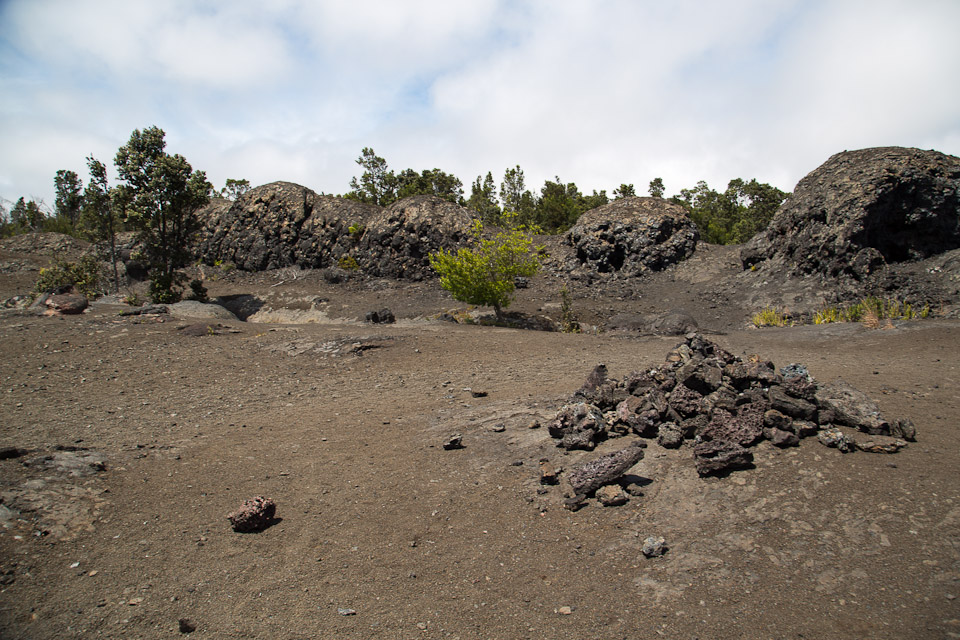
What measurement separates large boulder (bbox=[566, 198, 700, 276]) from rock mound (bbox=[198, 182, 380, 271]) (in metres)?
12.2

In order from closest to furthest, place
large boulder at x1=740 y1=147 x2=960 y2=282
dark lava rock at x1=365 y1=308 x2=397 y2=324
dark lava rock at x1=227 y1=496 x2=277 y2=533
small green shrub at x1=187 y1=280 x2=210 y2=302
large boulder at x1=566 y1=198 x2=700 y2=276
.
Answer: dark lava rock at x1=227 y1=496 x2=277 y2=533
large boulder at x1=740 y1=147 x2=960 y2=282
dark lava rock at x1=365 y1=308 x2=397 y2=324
small green shrub at x1=187 y1=280 x2=210 y2=302
large boulder at x1=566 y1=198 x2=700 y2=276

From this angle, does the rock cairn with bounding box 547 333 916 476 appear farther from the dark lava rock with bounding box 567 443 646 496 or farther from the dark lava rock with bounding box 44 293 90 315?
the dark lava rock with bounding box 44 293 90 315

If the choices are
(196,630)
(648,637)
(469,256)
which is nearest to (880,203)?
(469,256)

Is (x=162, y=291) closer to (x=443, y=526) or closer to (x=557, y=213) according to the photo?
(x=443, y=526)

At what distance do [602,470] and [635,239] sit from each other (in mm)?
22011

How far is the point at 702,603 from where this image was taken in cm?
367

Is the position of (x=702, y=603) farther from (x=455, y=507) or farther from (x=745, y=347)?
(x=745, y=347)

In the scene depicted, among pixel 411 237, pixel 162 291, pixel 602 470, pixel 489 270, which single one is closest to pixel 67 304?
pixel 162 291

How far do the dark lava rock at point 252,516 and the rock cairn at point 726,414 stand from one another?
3.31 meters

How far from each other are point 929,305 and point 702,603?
52.5ft

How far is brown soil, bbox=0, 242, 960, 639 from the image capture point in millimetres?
3676

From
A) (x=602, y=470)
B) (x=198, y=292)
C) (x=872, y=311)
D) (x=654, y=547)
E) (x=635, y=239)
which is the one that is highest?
(x=635, y=239)

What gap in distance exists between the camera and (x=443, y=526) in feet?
16.4

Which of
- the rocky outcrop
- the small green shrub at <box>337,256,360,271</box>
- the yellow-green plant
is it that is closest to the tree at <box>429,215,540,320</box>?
the yellow-green plant
